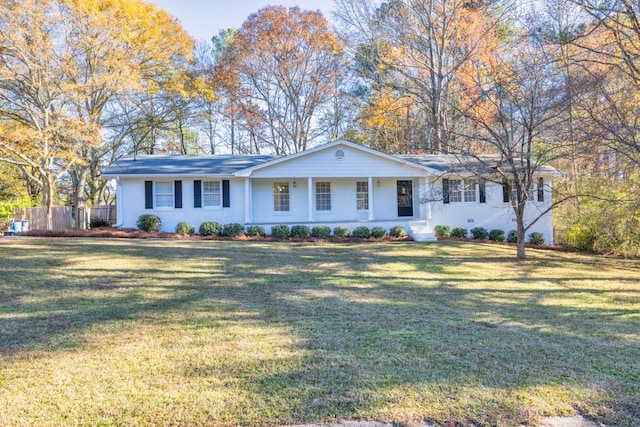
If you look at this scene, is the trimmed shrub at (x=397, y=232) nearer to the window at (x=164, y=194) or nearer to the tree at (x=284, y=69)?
the window at (x=164, y=194)

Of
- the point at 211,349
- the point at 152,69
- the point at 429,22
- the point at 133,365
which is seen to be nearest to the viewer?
the point at 133,365

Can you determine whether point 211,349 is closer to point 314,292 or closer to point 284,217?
point 314,292

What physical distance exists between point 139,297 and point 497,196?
55.1 ft

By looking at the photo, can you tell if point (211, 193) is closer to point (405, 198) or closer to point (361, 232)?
point (361, 232)

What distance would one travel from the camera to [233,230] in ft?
55.0

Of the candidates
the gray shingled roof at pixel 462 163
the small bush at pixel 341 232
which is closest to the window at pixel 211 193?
the small bush at pixel 341 232

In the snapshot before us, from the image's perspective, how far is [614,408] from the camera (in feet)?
10.3

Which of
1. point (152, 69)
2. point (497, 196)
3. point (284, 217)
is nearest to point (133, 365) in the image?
point (284, 217)

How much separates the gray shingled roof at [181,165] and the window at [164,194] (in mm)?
605

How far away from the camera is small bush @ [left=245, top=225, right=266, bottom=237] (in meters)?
16.9

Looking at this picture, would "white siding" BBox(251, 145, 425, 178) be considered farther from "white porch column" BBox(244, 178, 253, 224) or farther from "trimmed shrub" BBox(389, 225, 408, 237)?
"trimmed shrub" BBox(389, 225, 408, 237)

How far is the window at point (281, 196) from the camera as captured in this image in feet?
61.9

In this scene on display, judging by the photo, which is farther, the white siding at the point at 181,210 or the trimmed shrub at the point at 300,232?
the white siding at the point at 181,210

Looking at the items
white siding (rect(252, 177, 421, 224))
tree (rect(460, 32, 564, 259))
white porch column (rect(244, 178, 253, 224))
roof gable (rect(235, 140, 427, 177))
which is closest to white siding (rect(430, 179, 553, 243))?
white siding (rect(252, 177, 421, 224))
